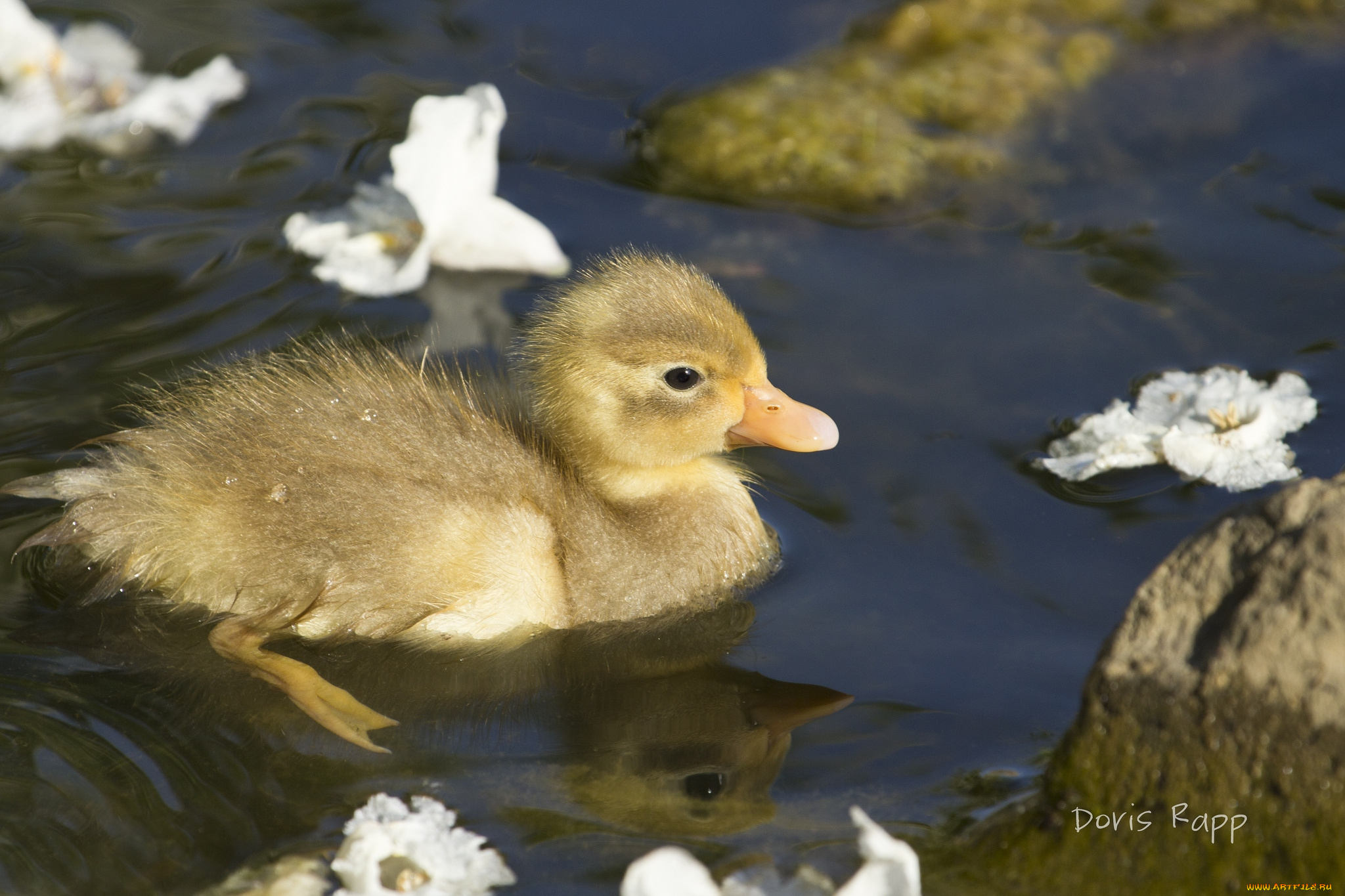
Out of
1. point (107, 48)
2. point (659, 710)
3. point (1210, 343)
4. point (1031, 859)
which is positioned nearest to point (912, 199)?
point (1210, 343)

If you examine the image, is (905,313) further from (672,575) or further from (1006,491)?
(672,575)

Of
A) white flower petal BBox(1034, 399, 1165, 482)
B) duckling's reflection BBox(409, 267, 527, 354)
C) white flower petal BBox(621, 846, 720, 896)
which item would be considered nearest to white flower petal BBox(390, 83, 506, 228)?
duckling's reflection BBox(409, 267, 527, 354)

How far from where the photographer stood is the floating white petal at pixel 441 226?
459cm

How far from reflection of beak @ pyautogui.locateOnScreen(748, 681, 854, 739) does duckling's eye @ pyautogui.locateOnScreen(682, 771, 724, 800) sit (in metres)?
0.19

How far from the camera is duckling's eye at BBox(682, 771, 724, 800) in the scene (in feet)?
9.39

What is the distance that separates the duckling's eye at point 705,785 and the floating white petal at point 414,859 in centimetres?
45

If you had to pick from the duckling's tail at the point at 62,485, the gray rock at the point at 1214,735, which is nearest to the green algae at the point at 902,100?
the duckling's tail at the point at 62,485

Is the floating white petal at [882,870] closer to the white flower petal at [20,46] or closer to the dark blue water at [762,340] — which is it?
the dark blue water at [762,340]

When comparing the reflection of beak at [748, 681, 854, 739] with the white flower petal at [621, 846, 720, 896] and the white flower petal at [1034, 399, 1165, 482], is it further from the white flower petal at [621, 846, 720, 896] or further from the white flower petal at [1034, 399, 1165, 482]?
the white flower petal at [1034, 399, 1165, 482]

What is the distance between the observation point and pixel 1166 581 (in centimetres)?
243

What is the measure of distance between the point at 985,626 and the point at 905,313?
4.72 feet

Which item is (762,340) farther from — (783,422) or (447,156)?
(447,156)

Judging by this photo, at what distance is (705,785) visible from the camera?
9.51ft

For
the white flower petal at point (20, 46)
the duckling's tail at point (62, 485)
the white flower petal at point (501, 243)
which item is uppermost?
the white flower petal at point (20, 46)
